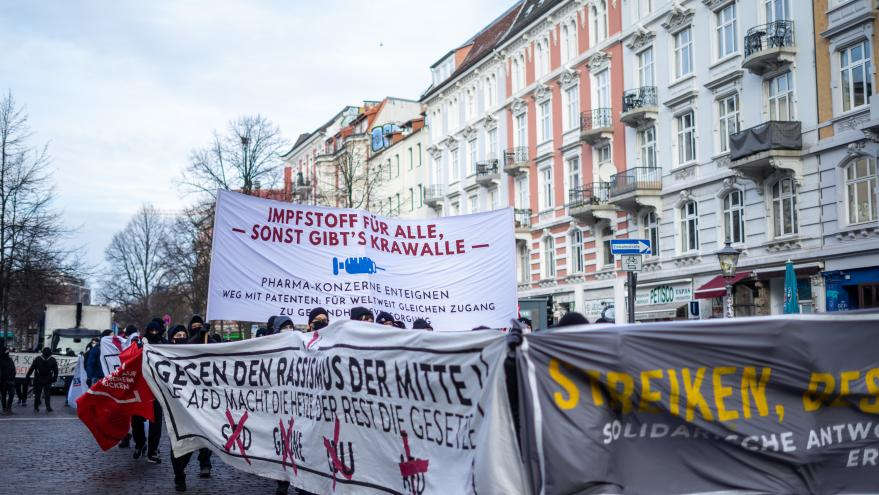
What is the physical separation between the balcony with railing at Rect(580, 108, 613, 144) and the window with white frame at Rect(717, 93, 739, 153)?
702cm

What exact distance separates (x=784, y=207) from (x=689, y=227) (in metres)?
5.37

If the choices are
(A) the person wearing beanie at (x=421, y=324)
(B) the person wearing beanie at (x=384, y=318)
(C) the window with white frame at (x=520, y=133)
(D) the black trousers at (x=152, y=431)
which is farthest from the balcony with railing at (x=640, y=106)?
(D) the black trousers at (x=152, y=431)

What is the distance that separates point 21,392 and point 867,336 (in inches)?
1325

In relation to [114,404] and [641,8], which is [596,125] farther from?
[114,404]

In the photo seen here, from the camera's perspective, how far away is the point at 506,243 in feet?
44.7

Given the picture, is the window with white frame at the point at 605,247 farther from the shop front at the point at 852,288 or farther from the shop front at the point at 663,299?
the shop front at the point at 852,288

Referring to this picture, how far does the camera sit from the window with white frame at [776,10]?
30.9 m

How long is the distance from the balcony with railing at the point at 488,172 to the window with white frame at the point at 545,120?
201 inches

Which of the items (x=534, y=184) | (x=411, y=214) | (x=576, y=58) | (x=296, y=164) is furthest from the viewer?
(x=296, y=164)

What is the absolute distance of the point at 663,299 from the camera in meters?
37.4

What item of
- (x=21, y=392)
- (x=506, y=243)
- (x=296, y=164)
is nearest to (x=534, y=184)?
(x=21, y=392)

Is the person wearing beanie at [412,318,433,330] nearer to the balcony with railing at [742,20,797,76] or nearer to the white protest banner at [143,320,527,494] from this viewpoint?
the white protest banner at [143,320,527,494]

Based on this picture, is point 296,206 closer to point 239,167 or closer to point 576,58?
point 576,58

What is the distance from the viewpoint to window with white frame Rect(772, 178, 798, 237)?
100ft
